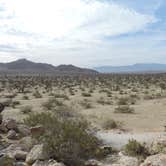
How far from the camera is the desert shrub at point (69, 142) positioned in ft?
33.0

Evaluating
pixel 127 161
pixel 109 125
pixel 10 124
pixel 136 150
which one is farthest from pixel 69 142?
pixel 109 125

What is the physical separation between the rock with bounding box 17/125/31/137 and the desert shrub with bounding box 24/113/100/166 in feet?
5.51

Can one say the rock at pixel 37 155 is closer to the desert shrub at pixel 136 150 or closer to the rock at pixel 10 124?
the desert shrub at pixel 136 150

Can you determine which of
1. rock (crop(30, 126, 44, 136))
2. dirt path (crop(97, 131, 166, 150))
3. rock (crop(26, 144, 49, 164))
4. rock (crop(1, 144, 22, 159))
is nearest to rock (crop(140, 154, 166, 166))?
dirt path (crop(97, 131, 166, 150))

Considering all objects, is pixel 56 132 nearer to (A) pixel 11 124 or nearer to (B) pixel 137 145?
(B) pixel 137 145

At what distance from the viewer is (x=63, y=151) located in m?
10.1

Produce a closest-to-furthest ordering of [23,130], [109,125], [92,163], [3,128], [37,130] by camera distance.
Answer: [92,163] < [37,130] < [23,130] < [3,128] < [109,125]

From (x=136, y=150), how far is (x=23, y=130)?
4.80 meters

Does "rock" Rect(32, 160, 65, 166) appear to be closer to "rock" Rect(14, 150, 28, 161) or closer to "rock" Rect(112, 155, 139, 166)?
"rock" Rect(14, 150, 28, 161)

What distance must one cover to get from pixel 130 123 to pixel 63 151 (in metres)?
8.41

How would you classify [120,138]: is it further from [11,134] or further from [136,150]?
[11,134]

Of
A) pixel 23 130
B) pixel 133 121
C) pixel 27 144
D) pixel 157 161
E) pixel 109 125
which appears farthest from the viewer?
pixel 133 121

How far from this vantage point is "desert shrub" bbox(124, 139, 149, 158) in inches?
418

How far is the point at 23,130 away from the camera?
1396cm
